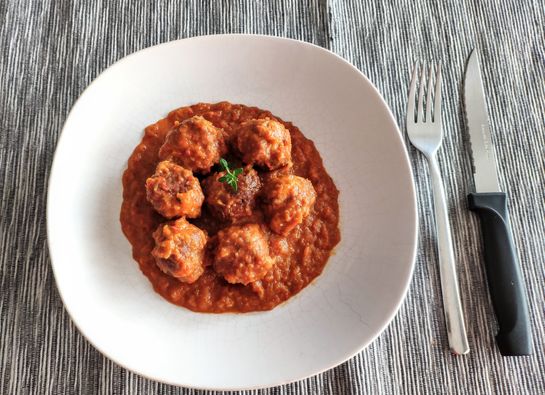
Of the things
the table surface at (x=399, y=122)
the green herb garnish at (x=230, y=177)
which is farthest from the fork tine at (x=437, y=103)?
the green herb garnish at (x=230, y=177)

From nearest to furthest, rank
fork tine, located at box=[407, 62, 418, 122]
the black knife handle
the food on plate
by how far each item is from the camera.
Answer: the food on plate < the black knife handle < fork tine, located at box=[407, 62, 418, 122]

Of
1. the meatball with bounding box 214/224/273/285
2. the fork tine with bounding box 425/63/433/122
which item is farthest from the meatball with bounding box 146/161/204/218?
the fork tine with bounding box 425/63/433/122

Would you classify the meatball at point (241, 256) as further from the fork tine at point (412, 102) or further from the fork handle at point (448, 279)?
the fork tine at point (412, 102)

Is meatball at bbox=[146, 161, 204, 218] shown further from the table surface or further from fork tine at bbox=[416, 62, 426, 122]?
fork tine at bbox=[416, 62, 426, 122]

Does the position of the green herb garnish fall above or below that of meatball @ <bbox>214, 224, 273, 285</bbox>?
above

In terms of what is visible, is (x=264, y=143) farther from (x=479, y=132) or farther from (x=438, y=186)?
(x=479, y=132)

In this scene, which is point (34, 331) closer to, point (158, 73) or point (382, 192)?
point (158, 73)

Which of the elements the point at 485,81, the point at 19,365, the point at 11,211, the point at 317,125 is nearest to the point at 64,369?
the point at 19,365

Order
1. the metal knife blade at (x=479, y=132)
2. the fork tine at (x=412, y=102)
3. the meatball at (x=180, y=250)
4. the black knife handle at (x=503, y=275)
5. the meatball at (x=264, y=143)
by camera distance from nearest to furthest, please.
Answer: the meatball at (x=180, y=250)
the meatball at (x=264, y=143)
the black knife handle at (x=503, y=275)
the metal knife blade at (x=479, y=132)
the fork tine at (x=412, y=102)
